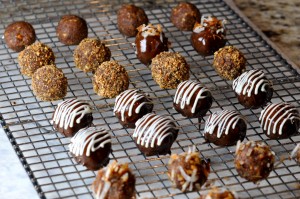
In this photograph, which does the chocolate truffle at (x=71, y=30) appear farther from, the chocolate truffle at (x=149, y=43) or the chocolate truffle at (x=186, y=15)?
the chocolate truffle at (x=186, y=15)

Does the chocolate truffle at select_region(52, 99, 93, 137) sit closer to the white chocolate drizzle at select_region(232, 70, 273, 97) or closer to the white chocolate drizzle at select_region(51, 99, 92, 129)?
the white chocolate drizzle at select_region(51, 99, 92, 129)

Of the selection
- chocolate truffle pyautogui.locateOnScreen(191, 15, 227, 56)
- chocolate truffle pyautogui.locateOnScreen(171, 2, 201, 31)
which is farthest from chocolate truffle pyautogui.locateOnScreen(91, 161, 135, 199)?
chocolate truffle pyautogui.locateOnScreen(171, 2, 201, 31)

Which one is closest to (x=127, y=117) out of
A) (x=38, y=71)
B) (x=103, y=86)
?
(x=103, y=86)

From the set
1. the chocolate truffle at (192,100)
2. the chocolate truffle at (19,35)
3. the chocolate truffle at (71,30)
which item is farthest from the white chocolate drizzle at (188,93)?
the chocolate truffle at (19,35)

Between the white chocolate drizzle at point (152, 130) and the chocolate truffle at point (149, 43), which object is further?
the chocolate truffle at point (149, 43)

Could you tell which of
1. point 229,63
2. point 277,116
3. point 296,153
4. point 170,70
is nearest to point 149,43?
point 170,70

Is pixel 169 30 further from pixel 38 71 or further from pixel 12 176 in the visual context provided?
pixel 12 176

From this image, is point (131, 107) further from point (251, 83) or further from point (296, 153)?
point (296, 153)
